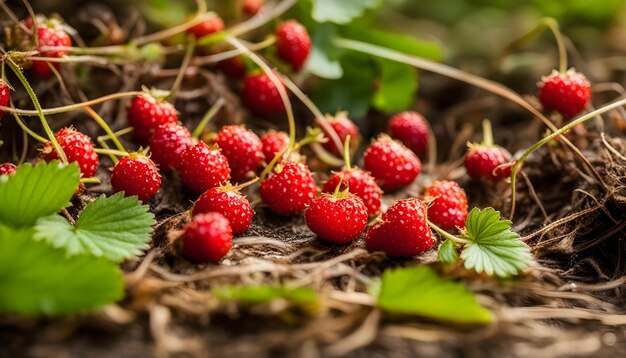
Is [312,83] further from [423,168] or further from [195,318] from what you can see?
[195,318]

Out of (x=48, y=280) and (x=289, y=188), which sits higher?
(x=289, y=188)

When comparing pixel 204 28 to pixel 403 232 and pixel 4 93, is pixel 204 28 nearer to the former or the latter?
pixel 4 93

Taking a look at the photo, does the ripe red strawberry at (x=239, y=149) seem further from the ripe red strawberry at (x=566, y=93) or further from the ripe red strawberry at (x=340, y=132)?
Result: the ripe red strawberry at (x=566, y=93)

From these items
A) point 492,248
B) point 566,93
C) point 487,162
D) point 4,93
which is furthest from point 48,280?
point 566,93

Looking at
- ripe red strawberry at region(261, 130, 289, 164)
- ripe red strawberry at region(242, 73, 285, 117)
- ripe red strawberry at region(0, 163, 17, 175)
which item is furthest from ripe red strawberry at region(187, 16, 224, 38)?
ripe red strawberry at region(0, 163, 17, 175)

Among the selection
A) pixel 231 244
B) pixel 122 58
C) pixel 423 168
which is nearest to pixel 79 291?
pixel 231 244

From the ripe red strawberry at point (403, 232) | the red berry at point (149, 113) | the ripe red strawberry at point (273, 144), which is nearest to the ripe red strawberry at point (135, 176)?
the red berry at point (149, 113)

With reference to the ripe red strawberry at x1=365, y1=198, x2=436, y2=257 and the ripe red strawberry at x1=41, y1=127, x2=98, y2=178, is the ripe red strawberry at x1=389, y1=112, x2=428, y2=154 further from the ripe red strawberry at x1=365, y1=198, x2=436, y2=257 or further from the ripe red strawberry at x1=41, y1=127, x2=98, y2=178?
the ripe red strawberry at x1=41, y1=127, x2=98, y2=178
